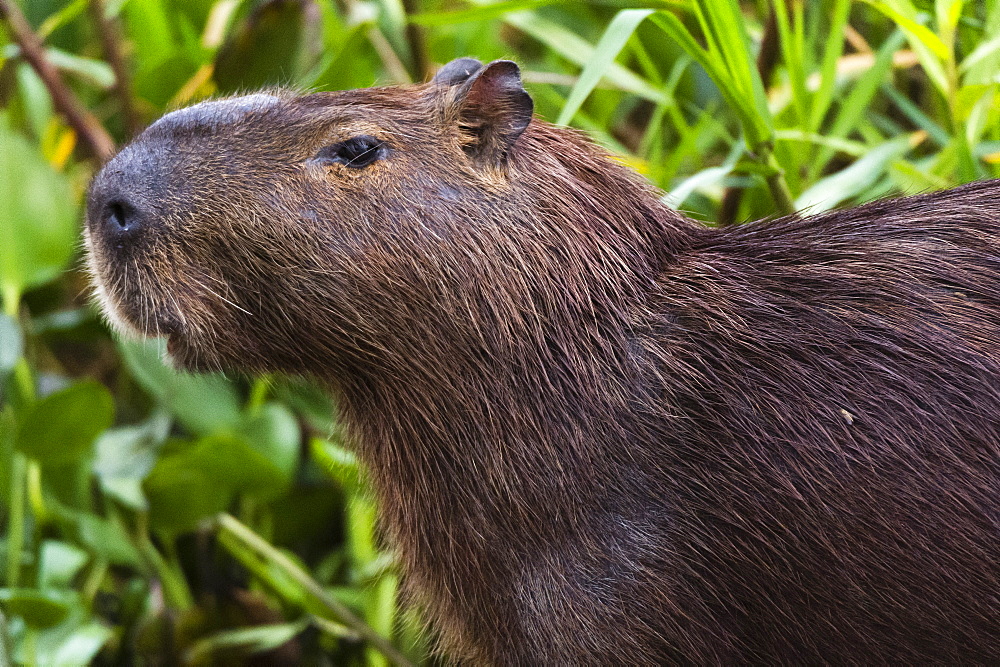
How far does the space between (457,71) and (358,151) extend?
9.6 inches

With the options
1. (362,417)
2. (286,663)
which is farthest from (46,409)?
(362,417)

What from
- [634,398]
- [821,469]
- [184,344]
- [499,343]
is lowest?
[821,469]

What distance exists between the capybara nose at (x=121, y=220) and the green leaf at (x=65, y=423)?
34.7 inches

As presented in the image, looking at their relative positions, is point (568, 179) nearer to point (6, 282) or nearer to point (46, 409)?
point (46, 409)

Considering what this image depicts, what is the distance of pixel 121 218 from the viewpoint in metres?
1.65

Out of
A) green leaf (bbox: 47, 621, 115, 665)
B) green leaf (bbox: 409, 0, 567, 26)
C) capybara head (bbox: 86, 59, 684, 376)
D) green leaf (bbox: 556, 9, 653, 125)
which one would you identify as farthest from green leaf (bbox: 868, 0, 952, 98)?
green leaf (bbox: 47, 621, 115, 665)

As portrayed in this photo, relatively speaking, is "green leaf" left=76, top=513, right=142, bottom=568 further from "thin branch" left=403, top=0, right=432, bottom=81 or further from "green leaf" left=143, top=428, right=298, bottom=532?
"thin branch" left=403, top=0, right=432, bottom=81

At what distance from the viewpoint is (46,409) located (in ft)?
8.08

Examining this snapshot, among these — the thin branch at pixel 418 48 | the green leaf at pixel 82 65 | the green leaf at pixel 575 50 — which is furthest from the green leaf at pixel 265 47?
the green leaf at pixel 575 50

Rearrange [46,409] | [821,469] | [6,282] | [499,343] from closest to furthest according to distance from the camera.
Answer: [821,469]
[499,343]
[46,409]
[6,282]

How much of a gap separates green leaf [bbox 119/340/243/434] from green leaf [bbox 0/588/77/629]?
0.57 metres

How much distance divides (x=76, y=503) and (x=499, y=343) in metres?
1.62

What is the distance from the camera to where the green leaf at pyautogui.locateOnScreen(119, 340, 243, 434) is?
283 centimetres

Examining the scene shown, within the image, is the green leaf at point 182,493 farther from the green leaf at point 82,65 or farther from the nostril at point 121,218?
the green leaf at point 82,65
